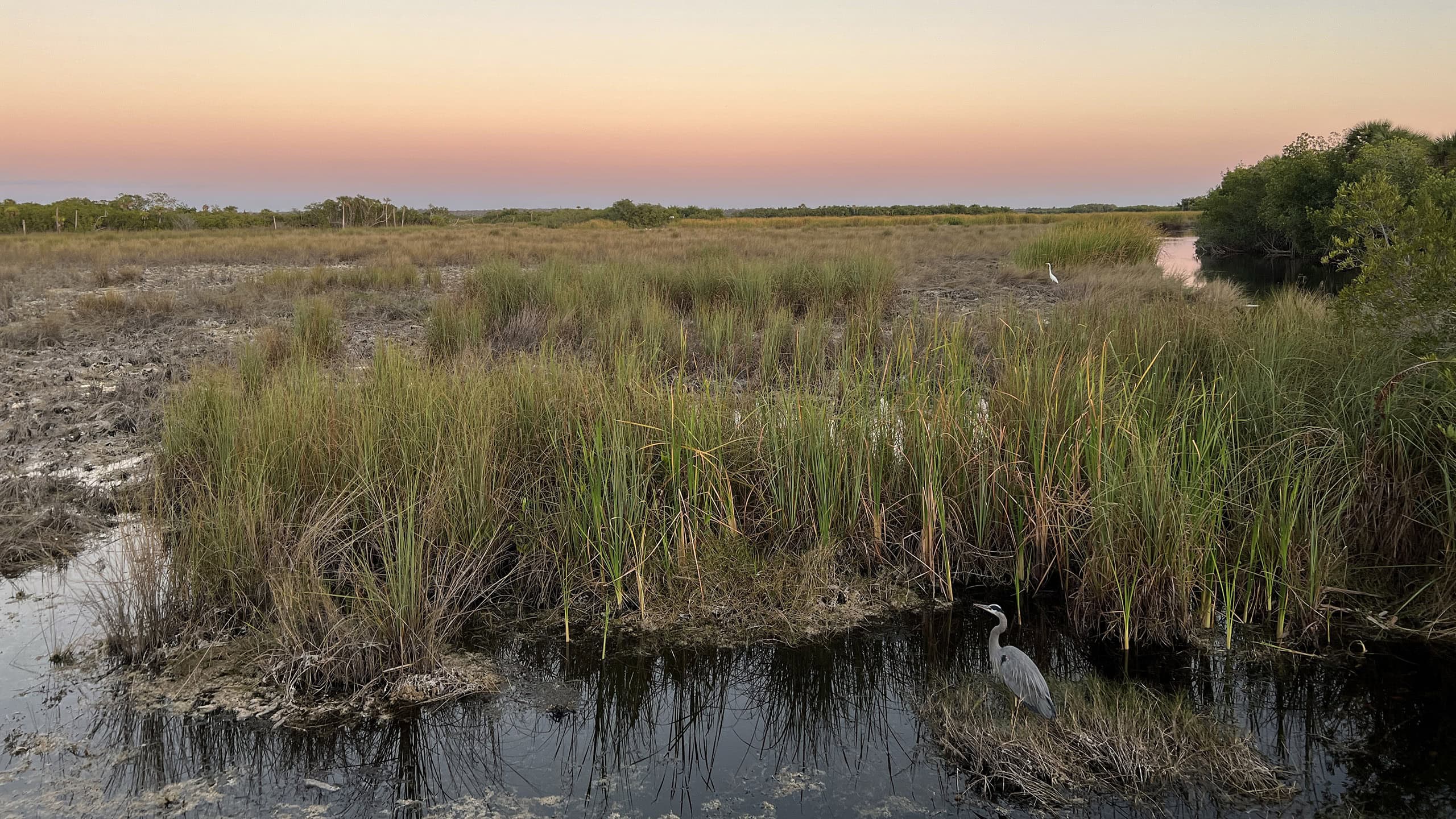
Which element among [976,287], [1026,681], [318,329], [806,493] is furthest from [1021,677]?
[976,287]

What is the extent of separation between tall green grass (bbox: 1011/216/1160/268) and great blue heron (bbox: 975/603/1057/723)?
1200 centimetres

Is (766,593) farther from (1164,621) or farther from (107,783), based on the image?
(107,783)

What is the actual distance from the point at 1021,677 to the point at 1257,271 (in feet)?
74.6

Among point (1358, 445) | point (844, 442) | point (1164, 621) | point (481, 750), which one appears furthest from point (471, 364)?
point (1358, 445)

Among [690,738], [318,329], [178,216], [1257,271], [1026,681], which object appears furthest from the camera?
[178,216]

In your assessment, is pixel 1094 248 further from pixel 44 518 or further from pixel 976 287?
pixel 44 518

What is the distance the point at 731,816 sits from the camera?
7.53 ft

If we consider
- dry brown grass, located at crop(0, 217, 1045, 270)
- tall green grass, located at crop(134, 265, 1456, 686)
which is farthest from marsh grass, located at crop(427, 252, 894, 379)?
dry brown grass, located at crop(0, 217, 1045, 270)

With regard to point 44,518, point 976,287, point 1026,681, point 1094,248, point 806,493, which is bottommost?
point 1026,681

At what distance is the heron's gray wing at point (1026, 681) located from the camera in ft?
8.14

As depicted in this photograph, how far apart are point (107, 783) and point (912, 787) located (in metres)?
2.33

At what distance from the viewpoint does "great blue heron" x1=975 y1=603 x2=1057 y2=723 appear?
2.49m

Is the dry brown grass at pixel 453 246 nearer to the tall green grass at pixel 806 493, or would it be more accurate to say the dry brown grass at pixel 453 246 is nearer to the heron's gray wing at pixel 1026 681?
the tall green grass at pixel 806 493

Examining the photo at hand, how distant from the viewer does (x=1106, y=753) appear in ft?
7.77
